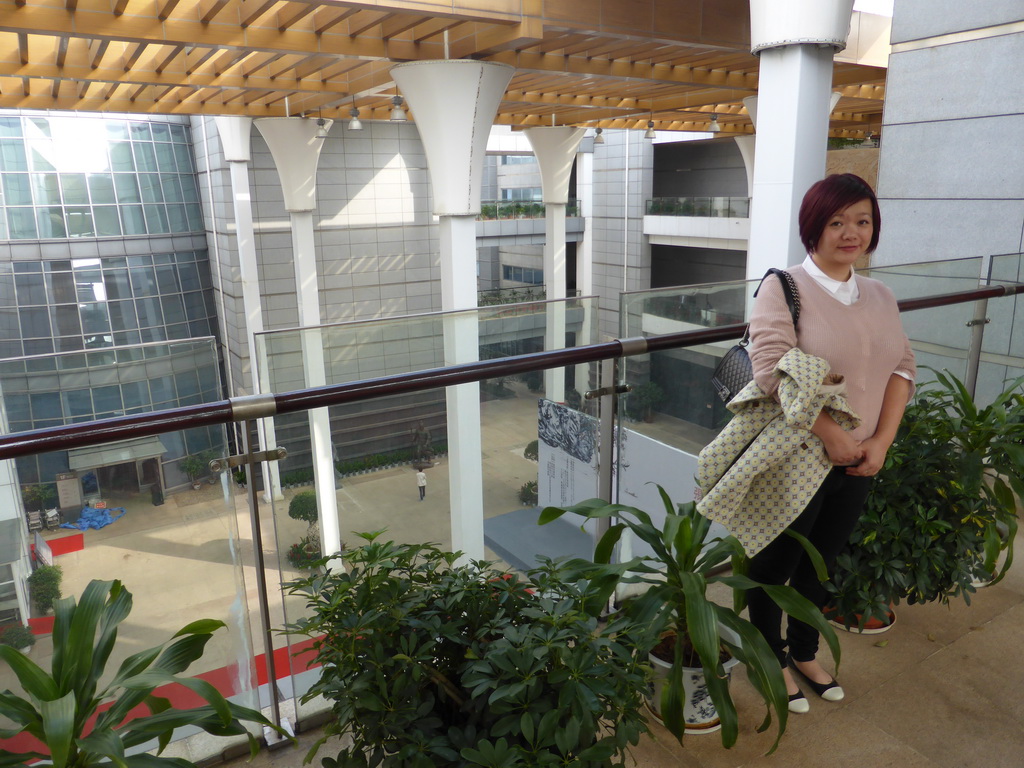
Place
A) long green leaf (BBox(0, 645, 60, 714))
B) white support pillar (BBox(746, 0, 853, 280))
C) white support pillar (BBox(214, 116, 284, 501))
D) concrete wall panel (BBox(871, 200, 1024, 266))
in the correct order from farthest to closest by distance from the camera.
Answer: white support pillar (BBox(214, 116, 284, 501)) < white support pillar (BBox(746, 0, 853, 280)) < concrete wall panel (BBox(871, 200, 1024, 266)) < long green leaf (BBox(0, 645, 60, 714))

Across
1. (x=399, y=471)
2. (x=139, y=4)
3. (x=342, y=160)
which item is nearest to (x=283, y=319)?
(x=342, y=160)

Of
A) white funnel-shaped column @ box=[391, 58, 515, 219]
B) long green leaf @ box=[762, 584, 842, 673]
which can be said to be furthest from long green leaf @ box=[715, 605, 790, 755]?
white funnel-shaped column @ box=[391, 58, 515, 219]

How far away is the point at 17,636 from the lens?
1709 mm

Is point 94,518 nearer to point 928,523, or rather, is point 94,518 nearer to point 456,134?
point 928,523

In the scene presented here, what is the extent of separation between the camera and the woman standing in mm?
1991

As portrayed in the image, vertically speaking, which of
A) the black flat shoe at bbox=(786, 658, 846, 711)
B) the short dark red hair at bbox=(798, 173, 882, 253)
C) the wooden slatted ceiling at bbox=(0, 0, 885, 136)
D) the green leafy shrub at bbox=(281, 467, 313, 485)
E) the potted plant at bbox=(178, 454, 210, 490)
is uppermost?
the wooden slatted ceiling at bbox=(0, 0, 885, 136)

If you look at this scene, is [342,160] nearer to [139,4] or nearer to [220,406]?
[139,4]

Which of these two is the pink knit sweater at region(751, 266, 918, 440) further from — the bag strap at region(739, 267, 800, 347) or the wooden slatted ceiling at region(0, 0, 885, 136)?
the wooden slatted ceiling at region(0, 0, 885, 136)

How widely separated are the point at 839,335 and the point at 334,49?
27.9 feet

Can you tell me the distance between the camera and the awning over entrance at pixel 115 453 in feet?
5.80

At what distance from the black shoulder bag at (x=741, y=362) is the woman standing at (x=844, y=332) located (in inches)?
0.8

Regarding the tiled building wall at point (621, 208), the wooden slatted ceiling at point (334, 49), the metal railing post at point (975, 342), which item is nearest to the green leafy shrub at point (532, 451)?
the metal railing post at point (975, 342)

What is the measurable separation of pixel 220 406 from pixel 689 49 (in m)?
10.4

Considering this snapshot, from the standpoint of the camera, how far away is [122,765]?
1.36 metres
